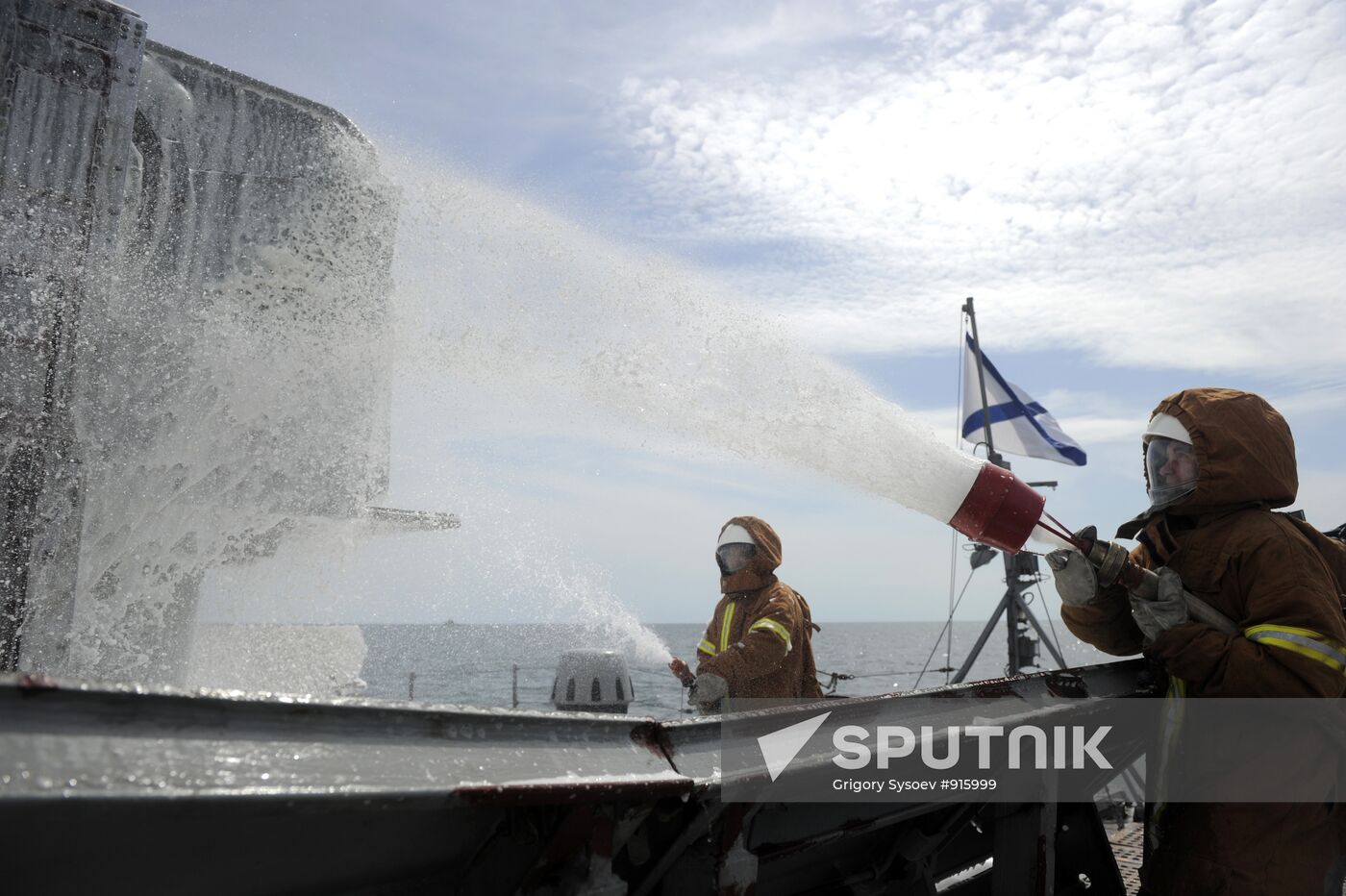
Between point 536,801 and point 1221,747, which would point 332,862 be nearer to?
point 536,801

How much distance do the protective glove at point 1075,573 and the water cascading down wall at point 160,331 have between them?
145 inches

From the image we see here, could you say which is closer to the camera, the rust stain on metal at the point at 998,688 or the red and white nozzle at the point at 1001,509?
the rust stain on metal at the point at 998,688

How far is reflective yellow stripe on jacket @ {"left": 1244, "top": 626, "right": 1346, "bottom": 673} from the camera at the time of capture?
2.94 meters

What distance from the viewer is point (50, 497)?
3.38 m

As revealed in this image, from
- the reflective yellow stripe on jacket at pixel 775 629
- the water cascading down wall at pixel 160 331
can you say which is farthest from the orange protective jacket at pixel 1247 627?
the water cascading down wall at pixel 160 331

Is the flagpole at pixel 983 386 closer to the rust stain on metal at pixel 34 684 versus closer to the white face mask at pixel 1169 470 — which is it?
the white face mask at pixel 1169 470

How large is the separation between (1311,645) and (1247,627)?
21 cm

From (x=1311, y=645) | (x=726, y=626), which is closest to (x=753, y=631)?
(x=726, y=626)

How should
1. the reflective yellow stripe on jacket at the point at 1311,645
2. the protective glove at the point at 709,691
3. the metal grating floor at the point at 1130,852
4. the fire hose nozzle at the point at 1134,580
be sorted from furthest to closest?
the protective glove at the point at 709,691, the metal grating floor at the point at 1130,852, the fire hose nozzle at the point at 1134,580, the reflective yellow stripe on jacket at the point at 1311,645

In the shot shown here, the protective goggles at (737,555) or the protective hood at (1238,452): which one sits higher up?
the protective hood at (1238,452)

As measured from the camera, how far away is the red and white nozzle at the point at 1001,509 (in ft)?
12.1

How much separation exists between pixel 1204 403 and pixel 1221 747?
1.31 metres

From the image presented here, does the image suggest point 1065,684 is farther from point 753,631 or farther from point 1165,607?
point 753,631

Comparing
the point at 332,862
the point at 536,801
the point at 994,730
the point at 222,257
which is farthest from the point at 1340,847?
the point at 222,257
